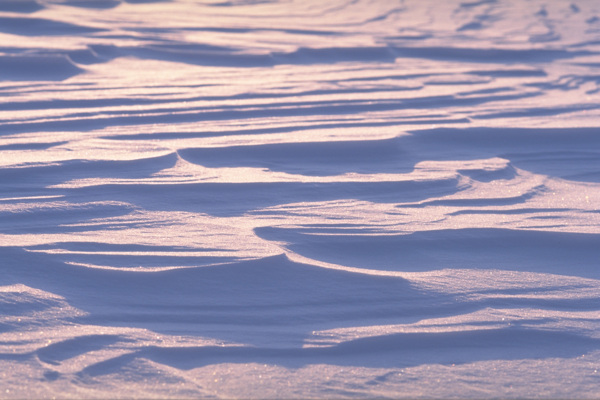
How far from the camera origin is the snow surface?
1.43 m

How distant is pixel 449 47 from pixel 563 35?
40.4 inches

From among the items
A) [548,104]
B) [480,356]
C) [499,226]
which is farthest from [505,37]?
[480,356]

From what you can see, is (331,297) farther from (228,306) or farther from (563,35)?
(563,35)

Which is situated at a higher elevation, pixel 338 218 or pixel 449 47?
pixel 449 47

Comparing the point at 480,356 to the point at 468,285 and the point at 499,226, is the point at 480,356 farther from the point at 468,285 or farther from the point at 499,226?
the point at 499,226

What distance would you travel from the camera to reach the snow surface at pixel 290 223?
1431 mm

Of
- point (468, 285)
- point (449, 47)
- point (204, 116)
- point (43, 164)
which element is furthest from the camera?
point (449, 47)

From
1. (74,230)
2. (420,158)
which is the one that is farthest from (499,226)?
(74,230)

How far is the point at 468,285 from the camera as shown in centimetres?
174

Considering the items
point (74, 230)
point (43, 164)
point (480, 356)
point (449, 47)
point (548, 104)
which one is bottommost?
point (480, 356)

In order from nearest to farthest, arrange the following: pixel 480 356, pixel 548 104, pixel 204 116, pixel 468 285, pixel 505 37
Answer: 1. pixel 480 356
2. pixel 468 285
3. pixel 204 116
4. pixel 548 104
5. pixel 505 37

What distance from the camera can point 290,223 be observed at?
1996mm

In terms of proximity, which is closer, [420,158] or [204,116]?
[420,158]

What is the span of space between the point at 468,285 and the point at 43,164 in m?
1.33
